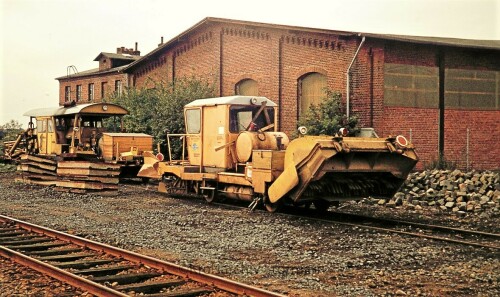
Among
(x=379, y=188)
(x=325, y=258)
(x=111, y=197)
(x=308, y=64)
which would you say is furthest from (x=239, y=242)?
(x=308, y=64)

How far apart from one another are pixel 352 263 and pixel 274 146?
19.4ft

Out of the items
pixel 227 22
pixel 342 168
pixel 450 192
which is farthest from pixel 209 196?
pixel 227 22

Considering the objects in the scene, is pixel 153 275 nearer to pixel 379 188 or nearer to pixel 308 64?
pixel 379 188

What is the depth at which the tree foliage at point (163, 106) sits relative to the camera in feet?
83.8

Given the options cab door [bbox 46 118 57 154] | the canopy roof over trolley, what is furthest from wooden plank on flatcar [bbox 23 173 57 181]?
the canopy roof over trolley

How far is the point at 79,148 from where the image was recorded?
2109cm

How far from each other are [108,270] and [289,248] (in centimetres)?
298

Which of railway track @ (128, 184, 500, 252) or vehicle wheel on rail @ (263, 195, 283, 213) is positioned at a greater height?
vehicle wheel on rail @ (263, 195, 283, 213)

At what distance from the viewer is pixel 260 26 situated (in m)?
24.8

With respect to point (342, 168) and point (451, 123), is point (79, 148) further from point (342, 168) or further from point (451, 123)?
point (451, 123)

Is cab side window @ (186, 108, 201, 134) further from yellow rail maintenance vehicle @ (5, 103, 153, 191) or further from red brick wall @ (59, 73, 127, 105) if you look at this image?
red brick wall @ (59, 73, 127, 105)

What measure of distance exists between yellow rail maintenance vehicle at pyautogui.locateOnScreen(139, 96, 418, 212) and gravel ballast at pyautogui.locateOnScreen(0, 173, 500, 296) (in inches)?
24.3

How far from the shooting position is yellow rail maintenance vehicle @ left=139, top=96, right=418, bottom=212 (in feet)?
36.2

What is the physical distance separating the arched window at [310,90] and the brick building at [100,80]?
16126 millimetres
